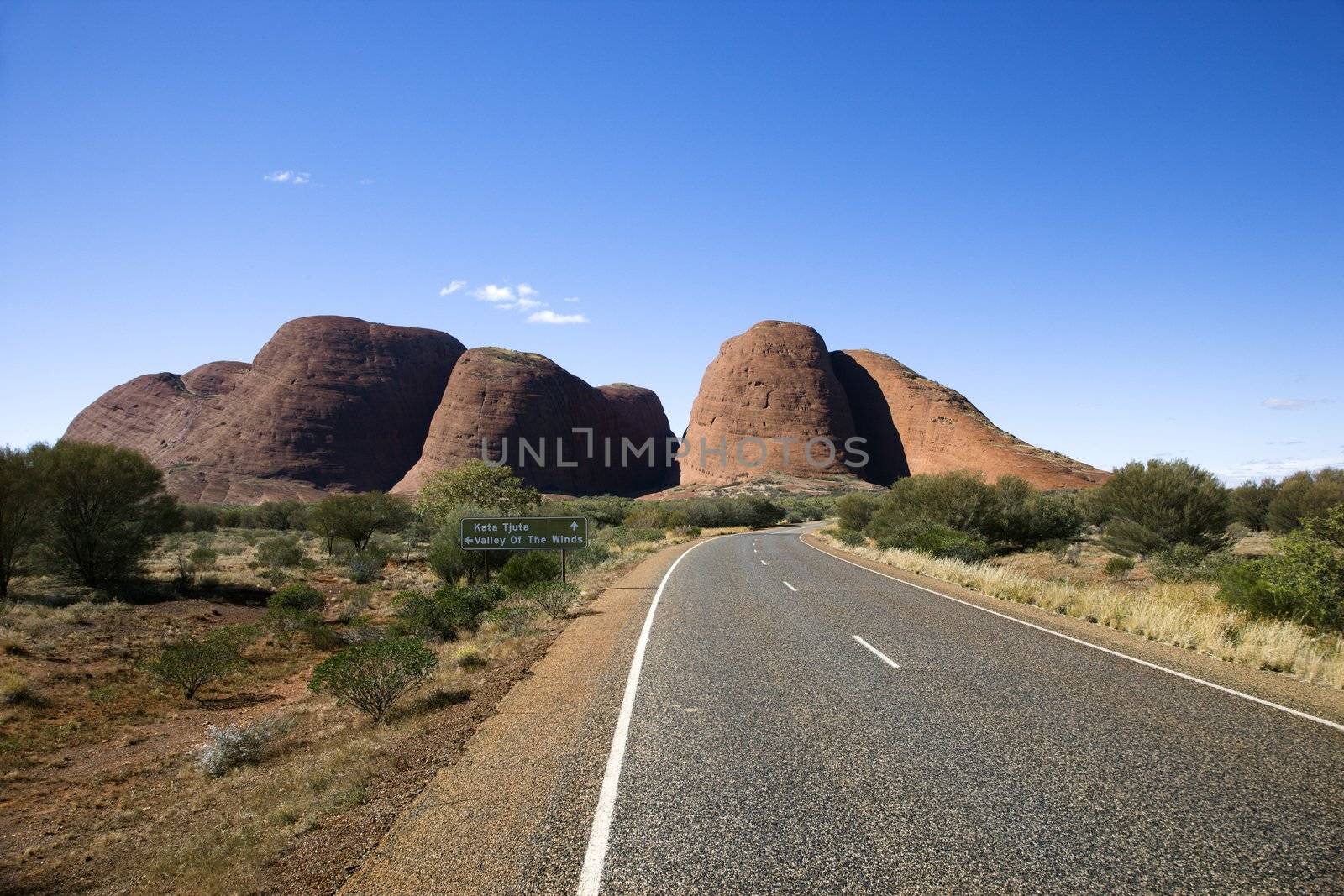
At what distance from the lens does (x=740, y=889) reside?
307 centimetres

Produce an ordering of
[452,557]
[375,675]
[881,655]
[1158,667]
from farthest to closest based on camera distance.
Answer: [452,557] → [375,675] → [881,655] → [1158,667]

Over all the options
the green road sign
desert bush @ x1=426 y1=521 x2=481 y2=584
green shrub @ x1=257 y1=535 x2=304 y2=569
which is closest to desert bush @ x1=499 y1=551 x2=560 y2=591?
the green road sign

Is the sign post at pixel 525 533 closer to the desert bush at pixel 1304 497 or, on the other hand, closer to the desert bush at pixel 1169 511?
the desert bush at pixel 1169 511

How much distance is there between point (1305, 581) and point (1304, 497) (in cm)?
2326

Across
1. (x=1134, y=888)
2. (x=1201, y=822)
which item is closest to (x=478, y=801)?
(x=1134, y=888)

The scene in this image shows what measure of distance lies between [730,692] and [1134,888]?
3.68 meters

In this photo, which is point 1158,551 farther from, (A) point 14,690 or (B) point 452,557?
(A) point 14,690

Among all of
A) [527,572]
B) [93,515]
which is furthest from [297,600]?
[527,572]

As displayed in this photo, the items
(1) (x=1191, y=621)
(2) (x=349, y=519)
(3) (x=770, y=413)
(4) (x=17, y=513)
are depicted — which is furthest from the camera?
(3) (x=770, y=413)

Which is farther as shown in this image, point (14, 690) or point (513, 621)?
point (513, 621)

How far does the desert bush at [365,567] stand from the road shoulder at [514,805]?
21149 millimetres

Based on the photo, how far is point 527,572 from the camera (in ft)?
62.7

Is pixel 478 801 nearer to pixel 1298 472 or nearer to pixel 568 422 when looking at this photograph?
pixel 1298 472

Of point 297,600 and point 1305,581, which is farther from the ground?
point 1305,581
